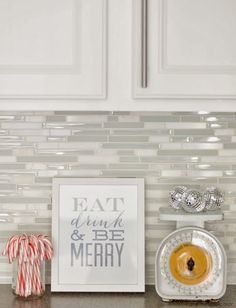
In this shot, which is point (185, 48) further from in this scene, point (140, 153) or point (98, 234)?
point (98, 234)

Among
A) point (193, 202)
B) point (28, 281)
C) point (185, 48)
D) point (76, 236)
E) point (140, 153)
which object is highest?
point (185, 48)

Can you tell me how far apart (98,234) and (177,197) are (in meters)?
0.30

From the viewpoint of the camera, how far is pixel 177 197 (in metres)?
2.12

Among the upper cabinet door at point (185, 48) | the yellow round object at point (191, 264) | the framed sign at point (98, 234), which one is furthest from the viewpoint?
the framed sign at point (98, 234)

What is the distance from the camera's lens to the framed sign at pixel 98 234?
2.15 meters

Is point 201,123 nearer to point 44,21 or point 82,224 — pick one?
point 82,224

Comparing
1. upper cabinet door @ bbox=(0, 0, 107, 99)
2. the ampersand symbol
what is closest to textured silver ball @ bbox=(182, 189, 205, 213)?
the ampersand symbol

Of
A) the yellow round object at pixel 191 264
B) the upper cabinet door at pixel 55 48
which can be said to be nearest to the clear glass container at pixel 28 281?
the yellow round object at pixel 191 264

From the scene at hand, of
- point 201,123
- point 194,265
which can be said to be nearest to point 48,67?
point 201,123

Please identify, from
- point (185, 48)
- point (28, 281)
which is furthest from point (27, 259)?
point (185, 48)

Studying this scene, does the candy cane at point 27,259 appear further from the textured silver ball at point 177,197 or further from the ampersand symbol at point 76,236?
the textured silver ball at point 177,197

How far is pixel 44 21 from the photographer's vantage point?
1.87 metres

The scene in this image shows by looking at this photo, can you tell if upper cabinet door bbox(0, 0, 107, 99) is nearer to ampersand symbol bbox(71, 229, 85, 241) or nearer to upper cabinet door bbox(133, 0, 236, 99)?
upper cabinet door bbox(133, 0, 236, 99)

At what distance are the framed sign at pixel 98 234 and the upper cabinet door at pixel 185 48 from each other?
459mm
